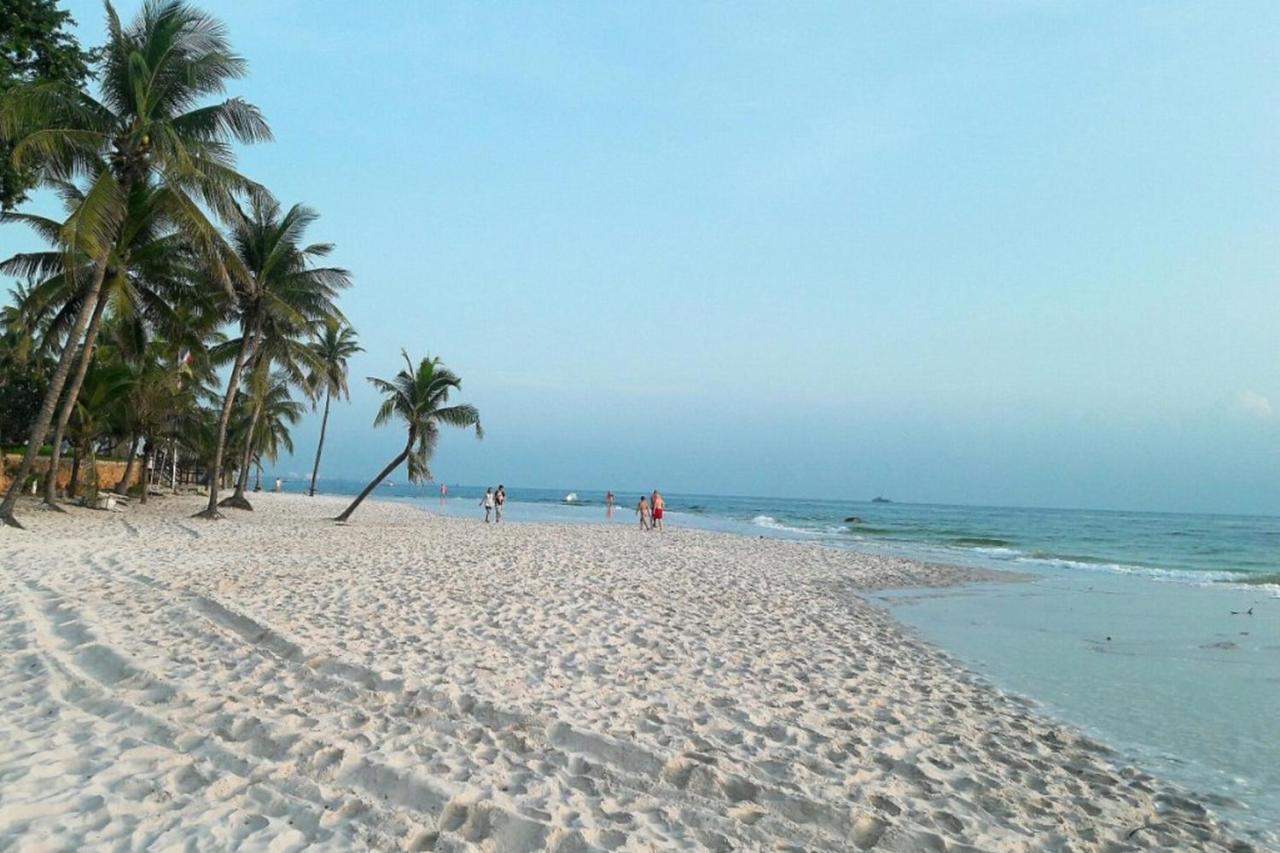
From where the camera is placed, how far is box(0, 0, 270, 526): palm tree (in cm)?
1393

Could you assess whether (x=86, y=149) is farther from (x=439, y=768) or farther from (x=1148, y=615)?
(x=1148, y=615)

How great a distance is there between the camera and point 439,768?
421 cm

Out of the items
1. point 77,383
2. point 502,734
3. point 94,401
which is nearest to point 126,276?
point 77,383

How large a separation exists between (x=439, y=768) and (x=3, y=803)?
1.91 metres

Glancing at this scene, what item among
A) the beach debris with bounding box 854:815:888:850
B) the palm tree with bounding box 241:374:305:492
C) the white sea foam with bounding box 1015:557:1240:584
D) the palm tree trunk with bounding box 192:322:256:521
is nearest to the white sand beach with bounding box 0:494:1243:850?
the beach debris with bounding box 854:815:888:850

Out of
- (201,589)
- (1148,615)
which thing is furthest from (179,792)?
(1148,615)

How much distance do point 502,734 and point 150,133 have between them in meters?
15.1

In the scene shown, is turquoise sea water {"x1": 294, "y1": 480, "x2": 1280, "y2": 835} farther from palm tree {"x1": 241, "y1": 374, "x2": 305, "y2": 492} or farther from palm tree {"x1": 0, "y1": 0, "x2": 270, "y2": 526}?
palm tree {"x1": 241, "y1": 374, "x2": 305, "y2": 492}

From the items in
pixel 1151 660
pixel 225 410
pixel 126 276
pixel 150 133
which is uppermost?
pixel 150 133

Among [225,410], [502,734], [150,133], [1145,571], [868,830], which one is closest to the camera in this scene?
[868,830]

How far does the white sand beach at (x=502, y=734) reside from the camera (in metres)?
3.70

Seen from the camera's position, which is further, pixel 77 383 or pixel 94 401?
pixel 94 401

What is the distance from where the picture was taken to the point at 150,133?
14953 mm

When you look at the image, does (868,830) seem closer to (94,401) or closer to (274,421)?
(94,401)
